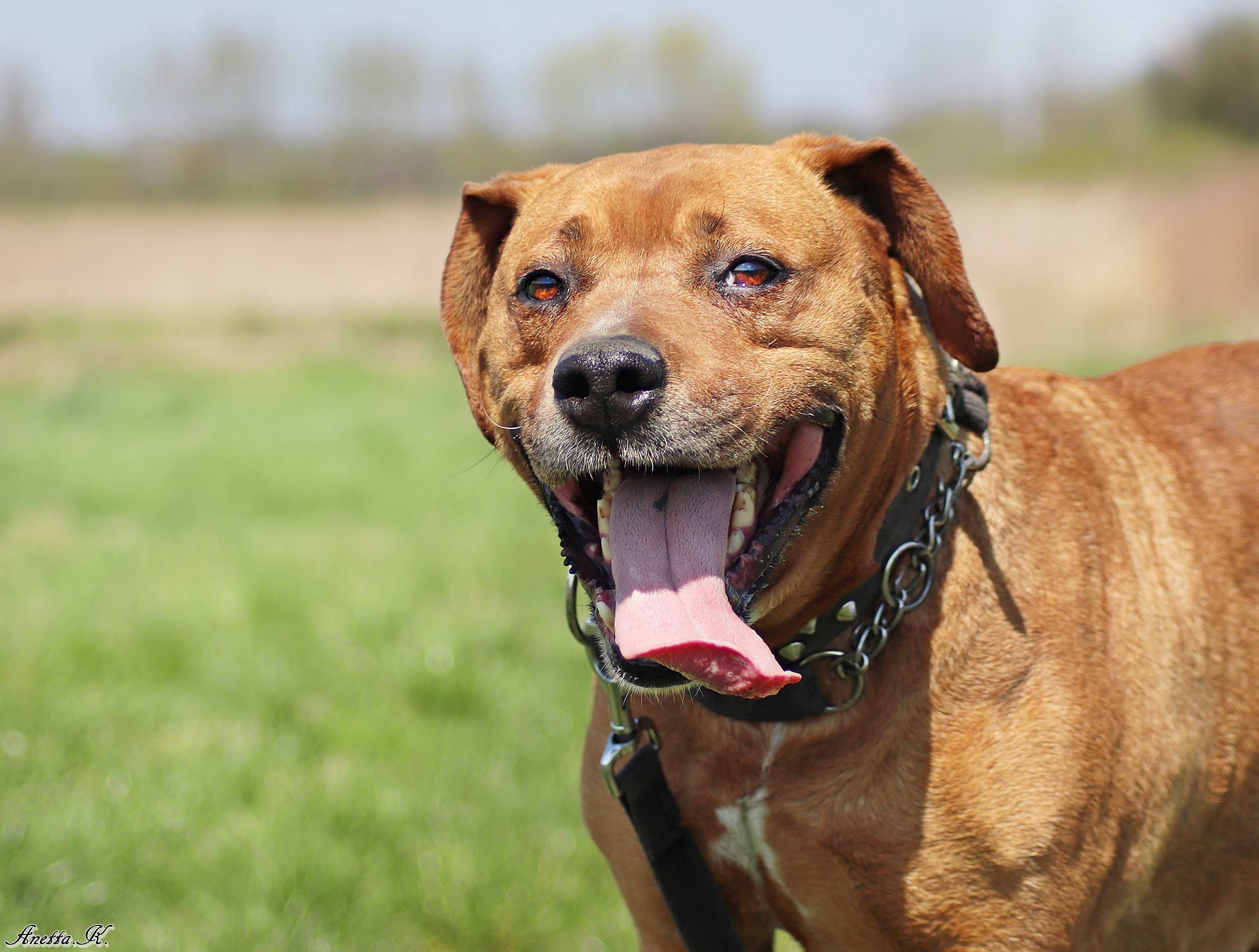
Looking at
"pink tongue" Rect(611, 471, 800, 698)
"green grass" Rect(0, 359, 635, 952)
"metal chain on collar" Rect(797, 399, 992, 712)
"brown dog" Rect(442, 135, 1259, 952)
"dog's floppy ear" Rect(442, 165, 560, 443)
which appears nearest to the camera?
"pink tongue" Rect(611, 471, 800, 698)

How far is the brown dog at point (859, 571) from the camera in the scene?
2297 millimetres

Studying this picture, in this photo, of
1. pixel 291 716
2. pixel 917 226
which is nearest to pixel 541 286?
pixel 917 226

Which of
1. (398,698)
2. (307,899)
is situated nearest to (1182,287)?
(398,698)

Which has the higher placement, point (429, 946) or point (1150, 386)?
point (1150, 386)

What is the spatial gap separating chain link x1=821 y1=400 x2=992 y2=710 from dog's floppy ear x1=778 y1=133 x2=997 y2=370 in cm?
20

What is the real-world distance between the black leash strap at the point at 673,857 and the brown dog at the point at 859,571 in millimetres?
62

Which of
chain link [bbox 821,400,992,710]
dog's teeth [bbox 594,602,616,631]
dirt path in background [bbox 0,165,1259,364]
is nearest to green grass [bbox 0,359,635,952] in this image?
dog's teeth [bbox 594,602,616,631]

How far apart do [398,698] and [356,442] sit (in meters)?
5.95

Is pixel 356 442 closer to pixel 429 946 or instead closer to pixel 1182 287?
pixel 429 946

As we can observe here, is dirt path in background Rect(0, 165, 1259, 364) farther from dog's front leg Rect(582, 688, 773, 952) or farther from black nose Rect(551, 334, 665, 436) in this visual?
black nose Rect(551, 334, 665, 436)

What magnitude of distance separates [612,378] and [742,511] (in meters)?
0.40

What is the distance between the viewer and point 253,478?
9.11 meters

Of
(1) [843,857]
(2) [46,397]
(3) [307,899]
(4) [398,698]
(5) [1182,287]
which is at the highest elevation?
(1) [843,857]

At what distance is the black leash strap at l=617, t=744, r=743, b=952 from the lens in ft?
8.14
